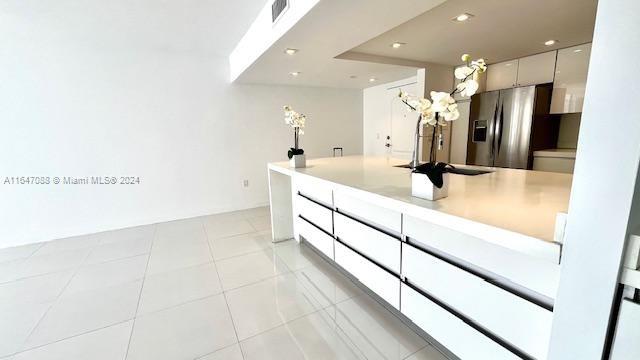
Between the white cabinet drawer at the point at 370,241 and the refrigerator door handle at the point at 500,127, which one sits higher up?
the refrigerator door handle at the point at 500,127

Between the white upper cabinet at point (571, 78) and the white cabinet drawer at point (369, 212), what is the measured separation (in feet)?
11.2

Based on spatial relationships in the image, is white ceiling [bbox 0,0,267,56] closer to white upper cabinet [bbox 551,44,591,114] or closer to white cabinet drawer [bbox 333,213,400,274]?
white cabinet drawer [bbox 333,213,400,274]

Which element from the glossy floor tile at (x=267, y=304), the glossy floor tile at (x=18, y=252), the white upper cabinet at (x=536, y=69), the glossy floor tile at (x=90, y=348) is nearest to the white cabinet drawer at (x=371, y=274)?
the glossy floor tile at (x=267, y=304)

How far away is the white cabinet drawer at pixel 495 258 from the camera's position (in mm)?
1013

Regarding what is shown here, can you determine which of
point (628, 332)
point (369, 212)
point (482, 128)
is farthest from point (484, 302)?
point (482, 128)

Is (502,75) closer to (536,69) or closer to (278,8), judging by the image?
(536,69)

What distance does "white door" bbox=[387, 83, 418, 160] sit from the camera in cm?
496

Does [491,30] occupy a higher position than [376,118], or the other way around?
[491,30]

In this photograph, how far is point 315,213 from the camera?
2688 millimetres

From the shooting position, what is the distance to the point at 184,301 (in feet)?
7.17

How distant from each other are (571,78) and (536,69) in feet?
1.40

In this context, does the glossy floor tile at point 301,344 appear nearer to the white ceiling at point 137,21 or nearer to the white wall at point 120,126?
the white ceiling at point 137,21

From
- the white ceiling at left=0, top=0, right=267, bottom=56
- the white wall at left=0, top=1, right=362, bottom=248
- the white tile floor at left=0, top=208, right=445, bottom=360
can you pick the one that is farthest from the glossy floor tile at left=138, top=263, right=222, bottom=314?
the white ceiling at left=0, top=0, right=267, bottom=56

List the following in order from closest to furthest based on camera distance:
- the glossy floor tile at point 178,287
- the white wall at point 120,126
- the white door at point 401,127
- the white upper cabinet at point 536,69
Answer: the glossy floor tile at point 178,287 → the white wall at point 120,126 → the white upper cabinet at point 536,69 → the white door at point 401,127
